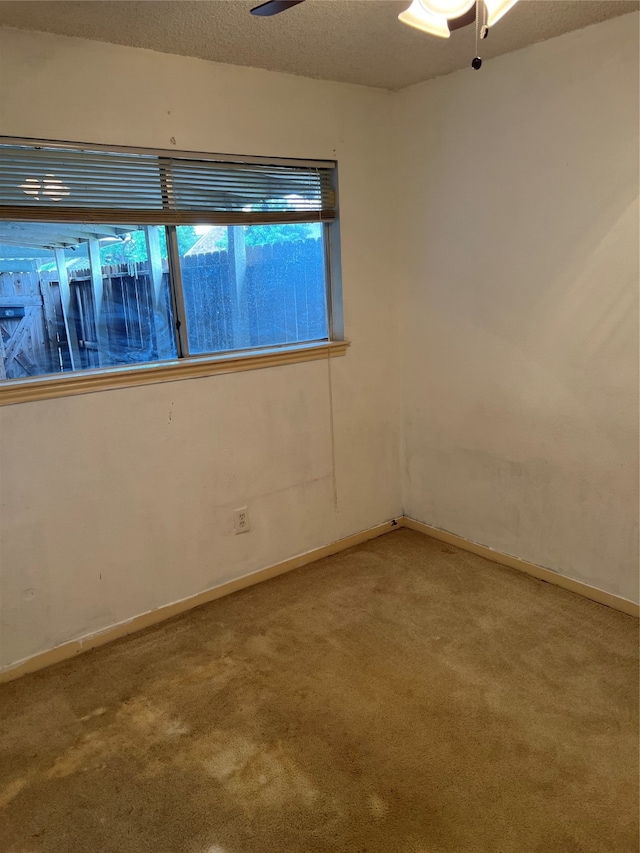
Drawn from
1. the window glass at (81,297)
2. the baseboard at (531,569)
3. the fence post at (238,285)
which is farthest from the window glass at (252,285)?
the baseboard at (531,569)

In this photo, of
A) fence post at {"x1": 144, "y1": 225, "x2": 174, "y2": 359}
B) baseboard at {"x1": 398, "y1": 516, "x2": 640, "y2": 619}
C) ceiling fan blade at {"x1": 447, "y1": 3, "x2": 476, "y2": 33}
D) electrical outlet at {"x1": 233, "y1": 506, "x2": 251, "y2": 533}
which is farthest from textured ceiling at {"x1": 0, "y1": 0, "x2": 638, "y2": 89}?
baseboard at {"x1": 398, "y1": 516, "x2": 640, "y2": 619}

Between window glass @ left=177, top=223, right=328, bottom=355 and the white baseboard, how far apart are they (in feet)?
3.73

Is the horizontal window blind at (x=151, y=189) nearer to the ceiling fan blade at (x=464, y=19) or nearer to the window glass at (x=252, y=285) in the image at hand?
the window glass at (x=252, y=285)

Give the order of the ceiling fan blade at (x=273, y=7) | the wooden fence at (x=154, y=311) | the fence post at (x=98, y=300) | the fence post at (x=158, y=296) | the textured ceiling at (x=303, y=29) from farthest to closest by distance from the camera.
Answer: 1. the fence post at (x=158, y=296)
2. the fence post at (x=98, y=300)
3. the wooden fence at (x=154, y=311)
4. the textured ceiling at (x=303, y=29)
5. the ceiling fan blade at (x=273, y=7)

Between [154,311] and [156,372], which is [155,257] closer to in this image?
[154,311]

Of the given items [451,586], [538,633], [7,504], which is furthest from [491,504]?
[7,504]

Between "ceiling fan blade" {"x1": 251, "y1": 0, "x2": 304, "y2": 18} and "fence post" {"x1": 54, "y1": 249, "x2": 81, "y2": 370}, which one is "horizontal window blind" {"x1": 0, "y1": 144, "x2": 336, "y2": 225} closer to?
"fence post" {"x1": 54, "y1": 249, "x2": 81, "y2": 370}

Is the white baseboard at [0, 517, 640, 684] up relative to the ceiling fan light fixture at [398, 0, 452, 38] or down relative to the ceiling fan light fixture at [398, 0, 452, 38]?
down

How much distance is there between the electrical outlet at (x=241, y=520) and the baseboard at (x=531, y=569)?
1066mm

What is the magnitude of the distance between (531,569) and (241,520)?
4.73 ft

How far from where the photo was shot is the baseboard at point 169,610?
2.46m

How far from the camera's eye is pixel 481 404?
3.11 metres

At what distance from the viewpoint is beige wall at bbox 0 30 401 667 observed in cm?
233

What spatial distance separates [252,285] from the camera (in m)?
2.94
